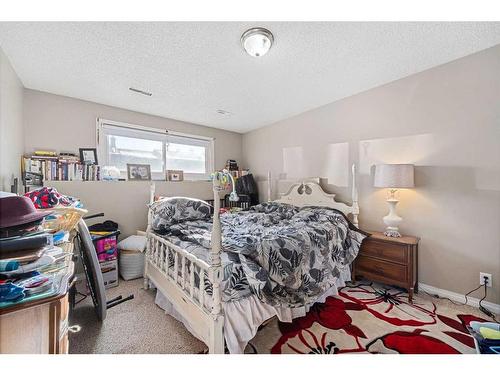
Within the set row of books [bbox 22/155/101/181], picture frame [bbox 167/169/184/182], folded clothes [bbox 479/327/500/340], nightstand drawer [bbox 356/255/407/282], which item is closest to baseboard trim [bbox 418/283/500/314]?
nightstand drawer [bbox 356/255/407/282]

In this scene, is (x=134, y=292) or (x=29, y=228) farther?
(x=134, y=292)

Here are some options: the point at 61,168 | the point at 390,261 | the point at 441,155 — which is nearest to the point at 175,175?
the point at 61,168

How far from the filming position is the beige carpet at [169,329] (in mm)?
1440

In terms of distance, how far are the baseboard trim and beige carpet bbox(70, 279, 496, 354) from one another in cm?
8

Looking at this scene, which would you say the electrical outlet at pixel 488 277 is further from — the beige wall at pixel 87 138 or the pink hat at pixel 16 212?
the beige wall at pixel 87 138

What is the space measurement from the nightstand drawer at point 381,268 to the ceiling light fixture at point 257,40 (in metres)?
2.32

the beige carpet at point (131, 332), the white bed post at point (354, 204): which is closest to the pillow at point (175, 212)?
the beige carpet at point (131, 332)

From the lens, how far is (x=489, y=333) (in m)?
1.29

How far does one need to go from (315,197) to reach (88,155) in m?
3.18

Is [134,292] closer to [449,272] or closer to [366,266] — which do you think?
[366,266]

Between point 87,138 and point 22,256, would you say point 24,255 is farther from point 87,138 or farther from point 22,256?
point 87,138
